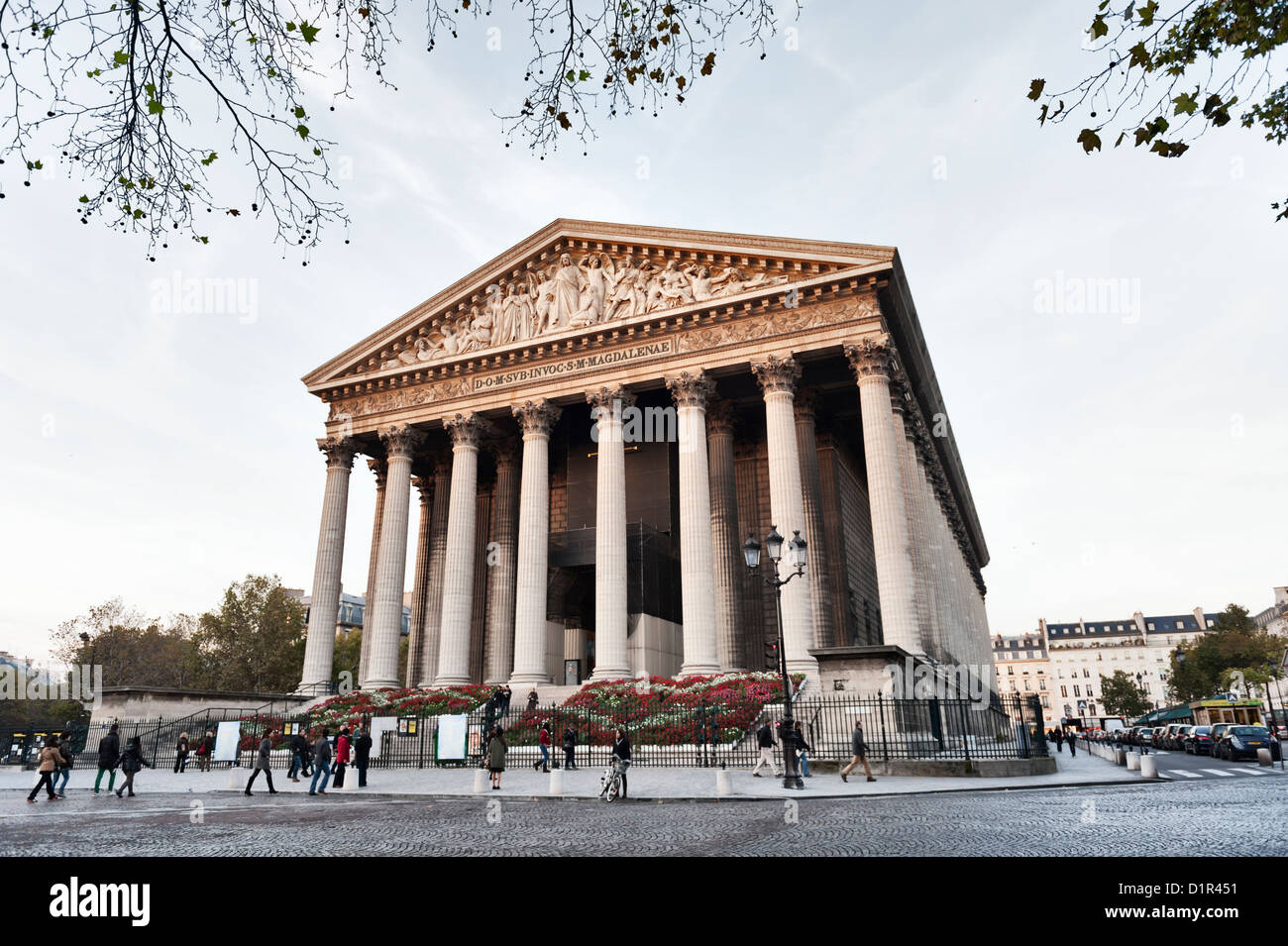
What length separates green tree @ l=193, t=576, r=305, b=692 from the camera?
6288 centimetres

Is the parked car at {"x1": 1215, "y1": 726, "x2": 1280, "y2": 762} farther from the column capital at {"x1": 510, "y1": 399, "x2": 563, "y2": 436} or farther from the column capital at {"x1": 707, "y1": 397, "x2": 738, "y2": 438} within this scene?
the column capital at {"x1": 510, "y1": 399, "x2": 563, "y2": 436}

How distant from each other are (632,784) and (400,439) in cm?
2387

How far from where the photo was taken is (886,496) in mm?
28984

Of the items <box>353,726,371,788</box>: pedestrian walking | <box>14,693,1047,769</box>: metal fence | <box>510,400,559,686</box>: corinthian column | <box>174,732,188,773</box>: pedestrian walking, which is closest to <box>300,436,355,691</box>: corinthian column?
<box>14,693,1047,769</box>: metal fence

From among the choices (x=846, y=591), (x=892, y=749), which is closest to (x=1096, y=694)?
(x=846, y=591)

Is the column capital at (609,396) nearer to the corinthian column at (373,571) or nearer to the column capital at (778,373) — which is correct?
the column capital at (778,373)

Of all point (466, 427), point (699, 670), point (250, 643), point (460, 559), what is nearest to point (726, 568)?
point (699, 670)

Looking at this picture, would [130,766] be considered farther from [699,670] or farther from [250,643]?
[250,643]

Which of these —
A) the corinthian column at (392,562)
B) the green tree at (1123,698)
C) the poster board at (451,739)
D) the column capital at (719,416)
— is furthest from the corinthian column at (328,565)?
the green tree at (1123,698)

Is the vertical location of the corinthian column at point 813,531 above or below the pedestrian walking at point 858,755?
above

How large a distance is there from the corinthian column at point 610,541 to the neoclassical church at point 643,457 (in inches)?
3.3

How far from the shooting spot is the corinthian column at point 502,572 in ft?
119

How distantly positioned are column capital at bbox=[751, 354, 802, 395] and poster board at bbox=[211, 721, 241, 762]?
21.1 metres
